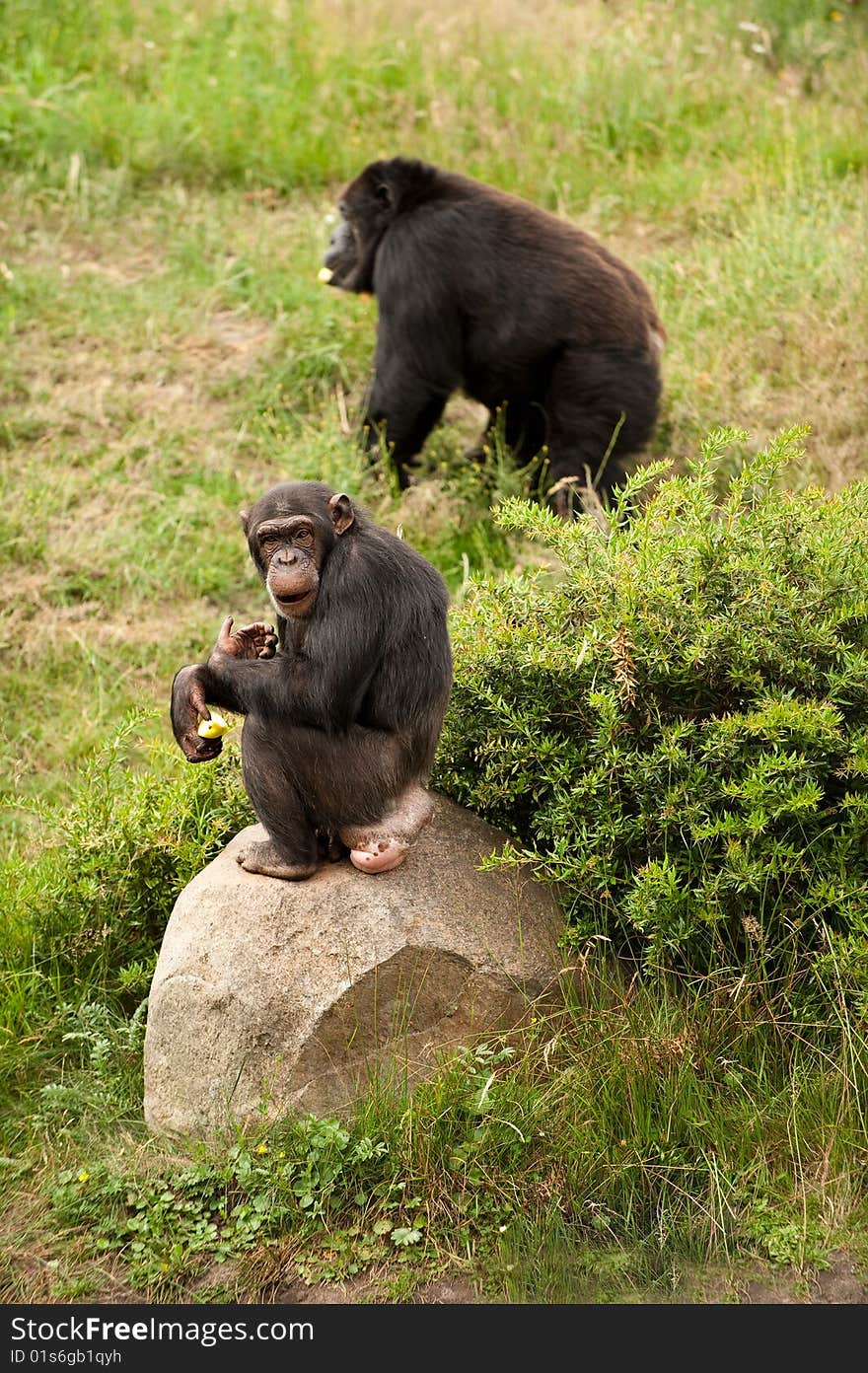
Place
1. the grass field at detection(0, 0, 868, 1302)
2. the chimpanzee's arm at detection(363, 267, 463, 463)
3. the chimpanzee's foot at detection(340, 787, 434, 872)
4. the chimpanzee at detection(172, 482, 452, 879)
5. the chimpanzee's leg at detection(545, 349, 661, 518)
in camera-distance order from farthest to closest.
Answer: the chimpanzee's arm at detection(363, 267, 463, 463)
the chimpanzee's leg at detection(545, 349, 661, 518)
the chimpanzee's foot at detection(340, 787, 434, 872)
the chimpanzee at detection(172, 482, 452, 879)
the grass field at detection(0, 0, 868, 1302)

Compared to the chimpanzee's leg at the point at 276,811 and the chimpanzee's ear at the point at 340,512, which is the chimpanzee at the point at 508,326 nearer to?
the chimpanzee's ear at the point at 340,512

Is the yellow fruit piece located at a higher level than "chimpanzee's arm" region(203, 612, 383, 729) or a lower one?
lower

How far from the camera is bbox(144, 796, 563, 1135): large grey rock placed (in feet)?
13.7

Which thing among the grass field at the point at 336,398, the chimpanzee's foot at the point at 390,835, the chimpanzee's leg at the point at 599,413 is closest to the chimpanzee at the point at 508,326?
the chimpanzee's leg at the point at 599,413

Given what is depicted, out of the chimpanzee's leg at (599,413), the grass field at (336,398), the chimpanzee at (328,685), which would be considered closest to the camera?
the grass field at (336,398)

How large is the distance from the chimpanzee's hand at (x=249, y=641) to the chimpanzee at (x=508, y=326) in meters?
2.90

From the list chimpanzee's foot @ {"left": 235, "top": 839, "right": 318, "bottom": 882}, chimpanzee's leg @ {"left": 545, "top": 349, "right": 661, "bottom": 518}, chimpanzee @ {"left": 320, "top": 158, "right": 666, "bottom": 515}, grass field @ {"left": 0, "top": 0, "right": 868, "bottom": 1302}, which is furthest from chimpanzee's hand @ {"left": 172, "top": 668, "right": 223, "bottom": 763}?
chimpanzee's leg @ {"left": 545, "top": 349, "right": 661, "bottom": 518}

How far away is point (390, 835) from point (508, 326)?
3.68m

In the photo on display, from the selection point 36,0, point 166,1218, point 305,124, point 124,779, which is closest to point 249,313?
point 305,124

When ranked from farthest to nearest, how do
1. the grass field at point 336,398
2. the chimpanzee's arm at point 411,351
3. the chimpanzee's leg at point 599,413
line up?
1. the chimpanzee's arm at point 411,351
2. the chimpanzee's leg at point 599,413
3. the grass field at point 336,398

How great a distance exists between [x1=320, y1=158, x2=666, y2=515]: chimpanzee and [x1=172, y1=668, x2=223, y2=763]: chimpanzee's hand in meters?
3.08

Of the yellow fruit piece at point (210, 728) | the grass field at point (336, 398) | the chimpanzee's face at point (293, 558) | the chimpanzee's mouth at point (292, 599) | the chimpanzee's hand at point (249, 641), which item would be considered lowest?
the grass field at point (336, 398)

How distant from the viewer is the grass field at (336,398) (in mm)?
3982

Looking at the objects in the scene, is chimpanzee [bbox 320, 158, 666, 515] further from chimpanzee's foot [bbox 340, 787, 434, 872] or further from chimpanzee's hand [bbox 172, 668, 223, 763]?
chimpanzee's hand [bbox 172, 668, 223, 763]
